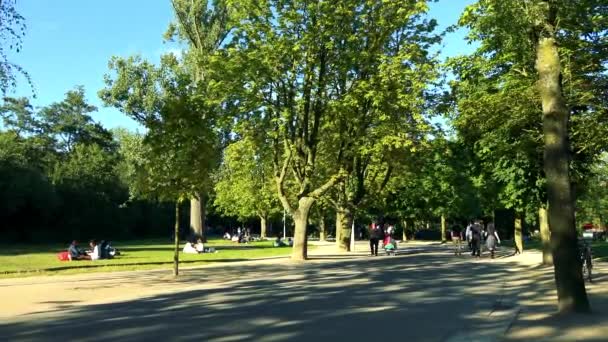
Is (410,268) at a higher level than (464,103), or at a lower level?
lower

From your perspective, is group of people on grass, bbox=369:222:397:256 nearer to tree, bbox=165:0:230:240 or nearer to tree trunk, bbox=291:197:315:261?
tree trunk, bbox=291:197:315:261

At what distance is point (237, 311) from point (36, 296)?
5.84m

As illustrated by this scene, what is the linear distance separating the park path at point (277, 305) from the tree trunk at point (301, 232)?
7584 mm

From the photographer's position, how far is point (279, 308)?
41.9 feet

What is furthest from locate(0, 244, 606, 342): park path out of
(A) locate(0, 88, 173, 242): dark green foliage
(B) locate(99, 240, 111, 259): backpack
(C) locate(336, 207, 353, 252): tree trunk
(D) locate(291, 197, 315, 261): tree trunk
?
(A) locate(0, 88, 173, 242): dark green foliage

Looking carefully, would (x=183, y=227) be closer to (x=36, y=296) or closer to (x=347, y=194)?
(x=347, y=194)

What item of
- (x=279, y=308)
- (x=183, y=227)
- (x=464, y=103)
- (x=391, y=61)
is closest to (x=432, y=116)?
(x=391, y=61)

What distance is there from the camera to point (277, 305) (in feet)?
43.4

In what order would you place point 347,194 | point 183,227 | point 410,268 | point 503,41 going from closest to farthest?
1. point 503,41
2. point 410,268
3. point 347,194
4. point 183,227

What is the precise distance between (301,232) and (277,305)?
54.7 ft

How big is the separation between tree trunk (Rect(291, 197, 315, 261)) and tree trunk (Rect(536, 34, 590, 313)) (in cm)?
1935

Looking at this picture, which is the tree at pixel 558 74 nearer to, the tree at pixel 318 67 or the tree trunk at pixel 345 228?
the tree at pixel 318 67

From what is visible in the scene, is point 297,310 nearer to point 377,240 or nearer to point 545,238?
point 545,238

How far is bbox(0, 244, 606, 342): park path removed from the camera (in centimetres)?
1002
